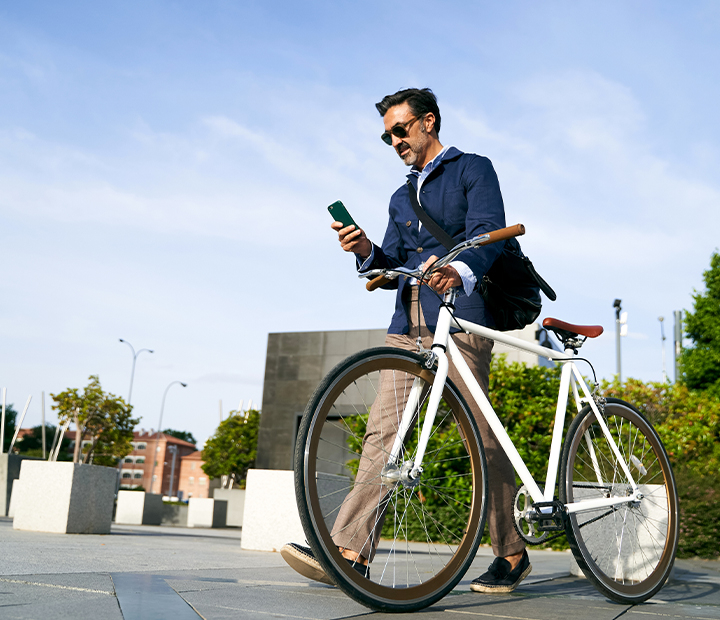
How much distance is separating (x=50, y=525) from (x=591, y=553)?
628cm

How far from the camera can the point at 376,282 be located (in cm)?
301

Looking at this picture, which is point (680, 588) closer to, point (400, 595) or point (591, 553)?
point (591, 553)

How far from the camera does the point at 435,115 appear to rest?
346 centimetres

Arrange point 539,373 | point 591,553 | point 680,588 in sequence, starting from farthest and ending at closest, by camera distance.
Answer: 1. point 539,373
2. point 680,588
3. point 591,553

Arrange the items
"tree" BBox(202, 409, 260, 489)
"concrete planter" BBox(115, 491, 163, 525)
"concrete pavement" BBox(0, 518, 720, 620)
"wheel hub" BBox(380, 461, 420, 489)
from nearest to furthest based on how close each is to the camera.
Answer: "concrete pavement" BBox(0, 518, 720, 620) → "wheel hub" BBox(380, 461, 420, 489) → "concrete planter" BBox(115, 491, 163, 525) → "tree" BBox(202, 409, 260, 489)

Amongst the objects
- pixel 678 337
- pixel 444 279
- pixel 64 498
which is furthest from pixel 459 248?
pixel 678 337

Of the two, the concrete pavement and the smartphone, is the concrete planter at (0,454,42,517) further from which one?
the smartphone

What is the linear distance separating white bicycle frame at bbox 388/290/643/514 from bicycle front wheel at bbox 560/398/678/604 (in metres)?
0.04

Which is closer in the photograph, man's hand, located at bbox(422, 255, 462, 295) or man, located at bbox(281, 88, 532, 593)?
man's hand, located at bbox(422, 255, 462, 295)

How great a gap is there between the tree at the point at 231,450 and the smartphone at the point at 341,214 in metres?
35.7

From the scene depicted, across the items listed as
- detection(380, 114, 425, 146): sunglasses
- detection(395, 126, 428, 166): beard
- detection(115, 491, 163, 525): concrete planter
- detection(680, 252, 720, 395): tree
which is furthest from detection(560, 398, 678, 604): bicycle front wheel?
detection(680, 252, 720, 395): tree

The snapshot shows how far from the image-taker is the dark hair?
337cm

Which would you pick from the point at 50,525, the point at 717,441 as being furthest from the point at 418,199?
the point at 717,441

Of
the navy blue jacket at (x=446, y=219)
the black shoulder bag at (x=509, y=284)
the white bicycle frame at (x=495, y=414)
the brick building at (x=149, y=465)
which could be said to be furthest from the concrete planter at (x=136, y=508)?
the brick building at (x=149, y=465)
